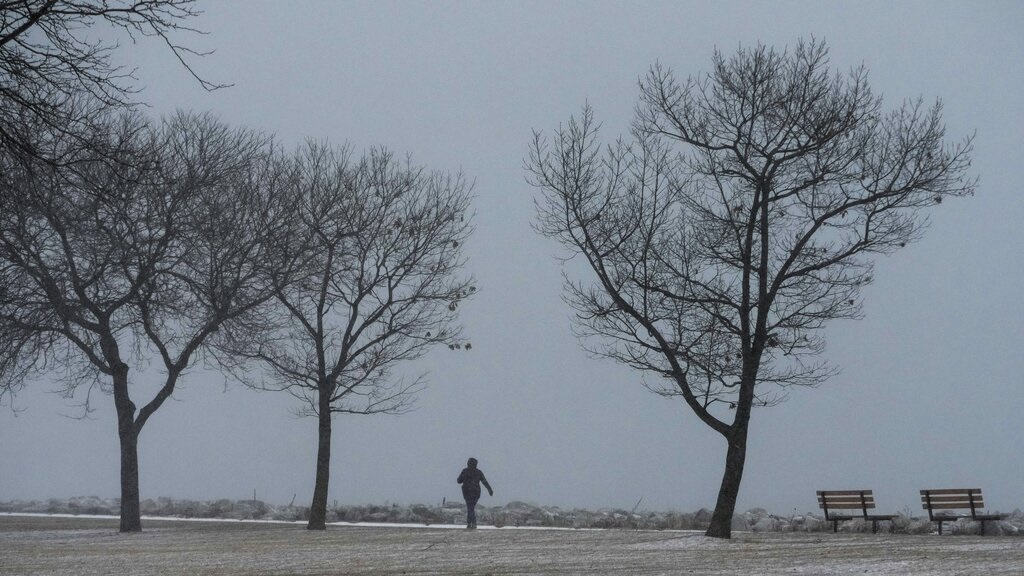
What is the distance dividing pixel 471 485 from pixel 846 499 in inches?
424

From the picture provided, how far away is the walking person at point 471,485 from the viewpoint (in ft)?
109

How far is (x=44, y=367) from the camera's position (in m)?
29.5

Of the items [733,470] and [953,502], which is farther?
[953,502]

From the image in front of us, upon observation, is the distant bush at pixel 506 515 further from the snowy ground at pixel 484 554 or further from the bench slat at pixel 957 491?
the snowy ground at pixel 484 554

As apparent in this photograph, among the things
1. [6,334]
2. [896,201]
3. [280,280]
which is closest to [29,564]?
[6,334]

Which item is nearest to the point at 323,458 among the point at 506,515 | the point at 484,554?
the point at 506,515

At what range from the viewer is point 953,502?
94.6ft

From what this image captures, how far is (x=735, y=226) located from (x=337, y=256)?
12521 mm

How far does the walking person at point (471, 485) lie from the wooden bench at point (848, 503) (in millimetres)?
9709

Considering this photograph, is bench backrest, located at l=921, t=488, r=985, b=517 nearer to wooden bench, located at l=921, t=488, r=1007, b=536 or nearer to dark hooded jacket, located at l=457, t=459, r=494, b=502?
wooden bench, located at l=921, t=488, r=1007, b=536

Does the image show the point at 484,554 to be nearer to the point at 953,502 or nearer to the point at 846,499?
the point at 846,499

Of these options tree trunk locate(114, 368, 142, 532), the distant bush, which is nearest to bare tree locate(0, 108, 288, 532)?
tree trunk locate(114, 368, 142, 532)

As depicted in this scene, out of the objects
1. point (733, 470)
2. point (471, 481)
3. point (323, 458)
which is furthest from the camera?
point (471, 481)

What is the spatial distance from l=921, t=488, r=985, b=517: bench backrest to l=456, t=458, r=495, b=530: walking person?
1227 cm
